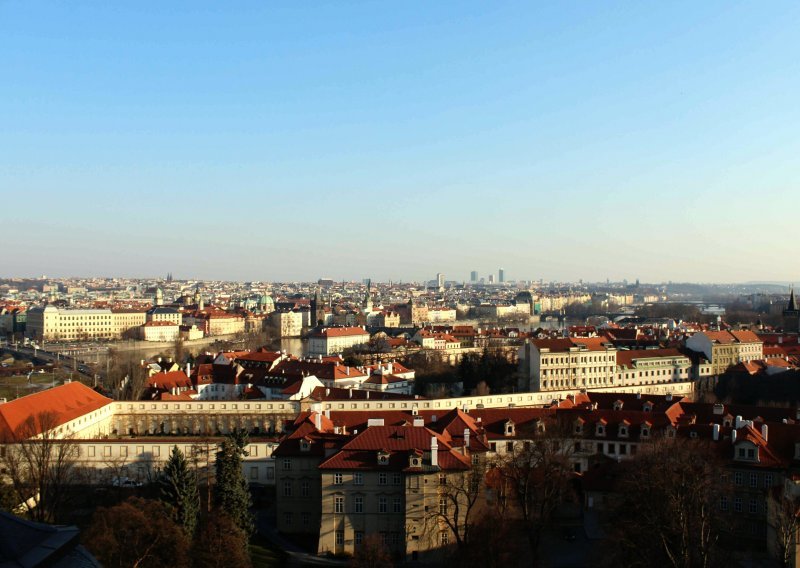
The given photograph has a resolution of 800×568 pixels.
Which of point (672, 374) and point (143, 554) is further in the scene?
point (672, 374)

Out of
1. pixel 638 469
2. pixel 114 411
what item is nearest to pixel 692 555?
pixel 638 469

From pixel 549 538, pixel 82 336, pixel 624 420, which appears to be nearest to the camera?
pixel 549 538

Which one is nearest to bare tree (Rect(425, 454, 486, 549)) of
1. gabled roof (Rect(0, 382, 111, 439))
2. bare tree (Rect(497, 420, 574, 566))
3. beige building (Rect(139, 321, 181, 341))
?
bare tree (Rect(497, 420, 574, 566))

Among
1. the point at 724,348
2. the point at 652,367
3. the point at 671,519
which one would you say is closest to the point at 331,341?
the point at 652,367

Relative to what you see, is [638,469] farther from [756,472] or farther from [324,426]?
[324,426]

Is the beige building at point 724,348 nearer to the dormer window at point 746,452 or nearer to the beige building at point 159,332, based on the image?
the dormer window at point 746,452
